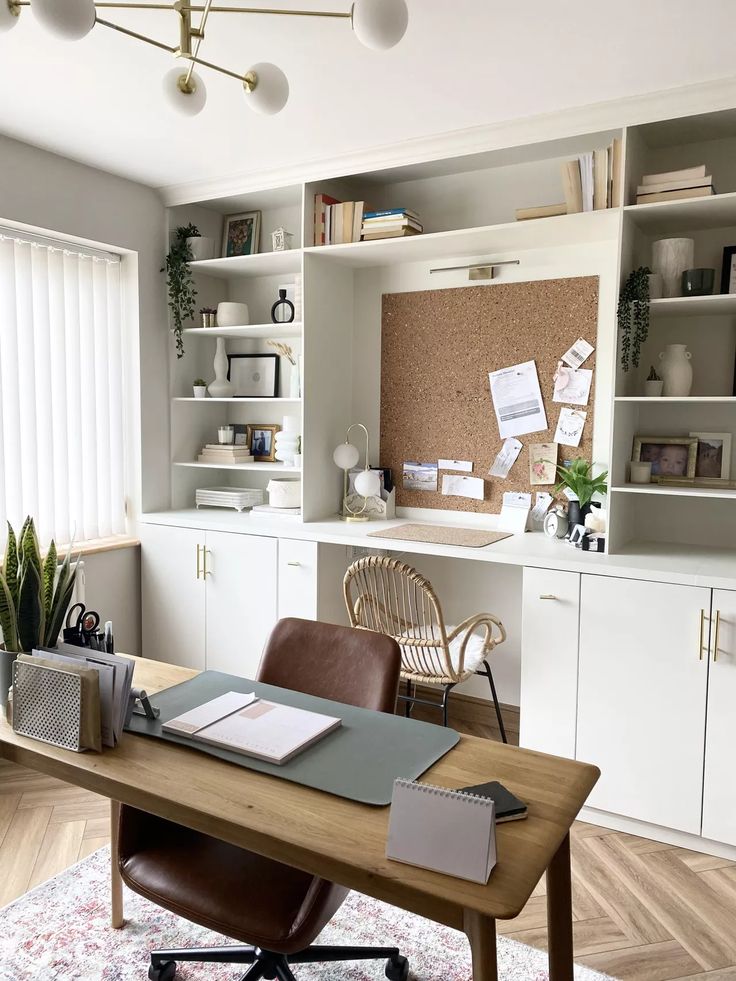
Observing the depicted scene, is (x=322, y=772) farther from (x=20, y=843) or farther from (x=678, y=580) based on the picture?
(x=20, y=843)

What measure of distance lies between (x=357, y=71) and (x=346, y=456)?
63.9 inches

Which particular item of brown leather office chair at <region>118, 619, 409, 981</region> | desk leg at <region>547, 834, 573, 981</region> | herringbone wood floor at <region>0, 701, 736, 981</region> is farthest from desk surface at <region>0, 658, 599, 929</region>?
herringbone wood floor at <region>0, 701, 736, 981</region>

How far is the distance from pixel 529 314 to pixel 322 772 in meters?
2.39

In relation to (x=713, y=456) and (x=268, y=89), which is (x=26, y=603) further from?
(x=713, y=456)

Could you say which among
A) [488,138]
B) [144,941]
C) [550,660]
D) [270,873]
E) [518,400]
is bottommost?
[144,941]

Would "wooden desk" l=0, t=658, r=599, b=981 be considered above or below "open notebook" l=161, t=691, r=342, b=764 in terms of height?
below

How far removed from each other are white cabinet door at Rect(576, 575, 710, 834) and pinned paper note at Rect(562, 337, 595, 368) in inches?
39.8

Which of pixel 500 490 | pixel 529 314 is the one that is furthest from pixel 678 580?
pixel 529 314

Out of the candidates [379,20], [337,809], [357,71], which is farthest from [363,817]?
[357,71]

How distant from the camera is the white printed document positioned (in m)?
3.26

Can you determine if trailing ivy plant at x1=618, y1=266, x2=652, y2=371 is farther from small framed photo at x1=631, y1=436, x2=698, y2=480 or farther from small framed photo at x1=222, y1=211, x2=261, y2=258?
small framed photo at x1=222, y1=211, x2=261, y2=258

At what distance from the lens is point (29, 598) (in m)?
1.71

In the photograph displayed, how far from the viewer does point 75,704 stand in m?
1.47

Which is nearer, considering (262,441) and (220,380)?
(220,380)
